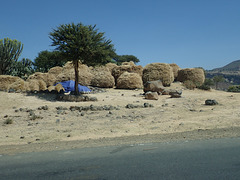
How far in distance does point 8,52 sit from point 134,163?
27.1 metres

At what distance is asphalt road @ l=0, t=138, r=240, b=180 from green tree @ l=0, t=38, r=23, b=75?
2485 cm

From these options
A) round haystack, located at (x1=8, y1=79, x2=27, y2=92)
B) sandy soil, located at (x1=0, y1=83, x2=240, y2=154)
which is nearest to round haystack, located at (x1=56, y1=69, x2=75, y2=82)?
round haystack, located at (x1=8, y1=79, x2=27, y2=92)

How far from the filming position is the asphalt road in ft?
12.5

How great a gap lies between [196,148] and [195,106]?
877 centimetres

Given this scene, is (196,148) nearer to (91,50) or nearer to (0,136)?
(0,136)

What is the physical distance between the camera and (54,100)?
53.4ft

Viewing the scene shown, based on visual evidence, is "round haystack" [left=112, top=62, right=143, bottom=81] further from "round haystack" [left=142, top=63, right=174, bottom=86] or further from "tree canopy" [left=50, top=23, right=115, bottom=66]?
"tree canopy" [left=50, top=23, right=115, bottom=66]

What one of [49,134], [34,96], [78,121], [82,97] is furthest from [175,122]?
[34,96]

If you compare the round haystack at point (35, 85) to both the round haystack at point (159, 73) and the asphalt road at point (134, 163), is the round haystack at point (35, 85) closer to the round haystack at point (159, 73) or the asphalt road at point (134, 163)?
the round haystack at point (159, 73)

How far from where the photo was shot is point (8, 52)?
91.1 ft

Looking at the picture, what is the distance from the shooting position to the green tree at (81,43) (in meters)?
17.0

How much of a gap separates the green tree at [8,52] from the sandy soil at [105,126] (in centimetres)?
1504

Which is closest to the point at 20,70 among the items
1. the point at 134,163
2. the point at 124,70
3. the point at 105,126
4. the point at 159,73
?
the point at 124,70

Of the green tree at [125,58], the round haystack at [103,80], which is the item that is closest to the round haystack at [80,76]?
the round haystack at [103,80]
